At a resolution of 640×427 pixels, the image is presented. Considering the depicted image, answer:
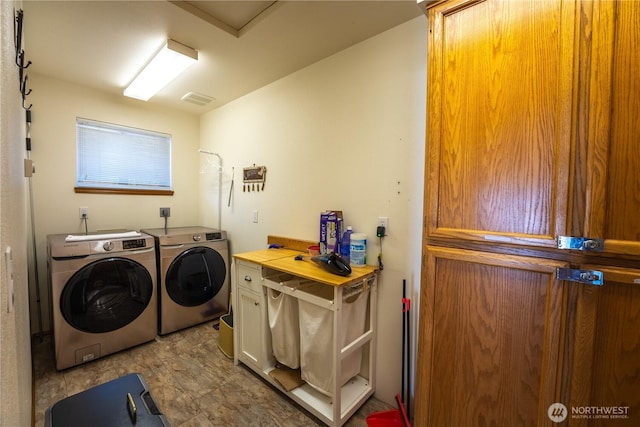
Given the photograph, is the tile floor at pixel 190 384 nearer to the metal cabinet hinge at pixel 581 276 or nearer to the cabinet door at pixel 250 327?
the cabinet door at pixel 250 327

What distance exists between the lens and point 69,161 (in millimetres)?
2617

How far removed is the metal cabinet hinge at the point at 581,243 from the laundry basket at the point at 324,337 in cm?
104

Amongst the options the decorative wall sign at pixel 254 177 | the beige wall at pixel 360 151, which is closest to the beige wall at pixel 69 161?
the decorative wall sign at pixel 254 177

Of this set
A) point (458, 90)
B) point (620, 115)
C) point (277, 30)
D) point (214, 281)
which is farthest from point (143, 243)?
point (620, 115)

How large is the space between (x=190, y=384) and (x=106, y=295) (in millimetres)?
1060

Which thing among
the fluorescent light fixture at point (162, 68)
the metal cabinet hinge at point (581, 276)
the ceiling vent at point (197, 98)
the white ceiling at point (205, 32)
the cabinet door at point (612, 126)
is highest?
the white ceiling at point (205, 32)

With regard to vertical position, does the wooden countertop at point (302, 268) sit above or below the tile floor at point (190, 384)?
above

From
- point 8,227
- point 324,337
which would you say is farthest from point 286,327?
point 8,227

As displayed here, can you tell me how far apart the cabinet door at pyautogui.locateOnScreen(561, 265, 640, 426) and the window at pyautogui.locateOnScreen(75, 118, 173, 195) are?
12.0 feet

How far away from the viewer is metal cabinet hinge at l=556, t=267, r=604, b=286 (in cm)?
81

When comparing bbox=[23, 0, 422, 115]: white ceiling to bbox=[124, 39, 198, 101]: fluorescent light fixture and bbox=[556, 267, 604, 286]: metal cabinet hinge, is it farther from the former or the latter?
bbox=[556, 267, 604, 286]: metal cabinet hinge

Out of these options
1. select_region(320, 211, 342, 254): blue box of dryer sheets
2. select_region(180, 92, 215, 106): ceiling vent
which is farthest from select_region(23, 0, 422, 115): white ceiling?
select_region(320, 211, 342, 254): blue box of dryer sheets

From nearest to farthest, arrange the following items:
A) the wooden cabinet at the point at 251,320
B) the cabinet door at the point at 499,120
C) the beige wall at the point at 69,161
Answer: the cabinet door at the point at 499,120 < the wooden cabinet at the point at 251,320 < the beige wall at the point at 69,161

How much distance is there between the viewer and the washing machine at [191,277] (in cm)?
256
